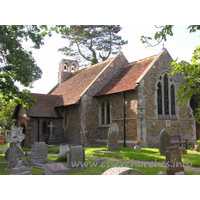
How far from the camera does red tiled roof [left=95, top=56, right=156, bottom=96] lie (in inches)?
746

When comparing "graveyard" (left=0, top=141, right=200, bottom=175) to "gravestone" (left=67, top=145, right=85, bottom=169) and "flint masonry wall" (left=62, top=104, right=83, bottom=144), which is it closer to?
"gravestone" (left=67, top=145, right=85, bottom=169)

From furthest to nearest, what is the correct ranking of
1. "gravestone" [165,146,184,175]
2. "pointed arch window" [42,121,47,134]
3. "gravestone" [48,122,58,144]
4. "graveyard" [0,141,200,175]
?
"pointed arch window" [42,121,47,134]
"gravestone" [48,122,58,144]
"graveyard" [0,141,200,175]
"gravestone" [165,146,184,175]

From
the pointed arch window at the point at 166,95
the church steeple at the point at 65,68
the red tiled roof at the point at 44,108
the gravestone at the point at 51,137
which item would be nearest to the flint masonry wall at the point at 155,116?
the pointed arch window at the point at 166,95

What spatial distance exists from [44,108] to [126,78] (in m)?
8.37

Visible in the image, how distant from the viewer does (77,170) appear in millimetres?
10031

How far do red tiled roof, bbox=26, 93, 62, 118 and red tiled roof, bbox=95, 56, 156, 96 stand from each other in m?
5.03

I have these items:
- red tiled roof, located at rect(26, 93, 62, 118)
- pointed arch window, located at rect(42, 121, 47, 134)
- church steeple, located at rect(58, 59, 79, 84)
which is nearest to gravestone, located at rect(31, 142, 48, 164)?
red tiled roof, located at rect(26, 93, 62, 118)

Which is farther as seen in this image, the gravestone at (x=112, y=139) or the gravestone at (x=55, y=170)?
the gravestone at (x=112, y=139)

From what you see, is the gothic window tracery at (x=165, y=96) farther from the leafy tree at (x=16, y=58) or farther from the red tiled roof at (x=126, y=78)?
the leafy tree at (x=16, y=58)

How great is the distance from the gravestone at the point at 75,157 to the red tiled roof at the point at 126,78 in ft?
27.9

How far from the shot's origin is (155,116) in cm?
1833

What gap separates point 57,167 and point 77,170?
217 centimetres

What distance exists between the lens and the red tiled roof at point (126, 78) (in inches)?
746

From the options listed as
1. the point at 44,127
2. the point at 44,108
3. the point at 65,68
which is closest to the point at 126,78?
the point at 44,108
